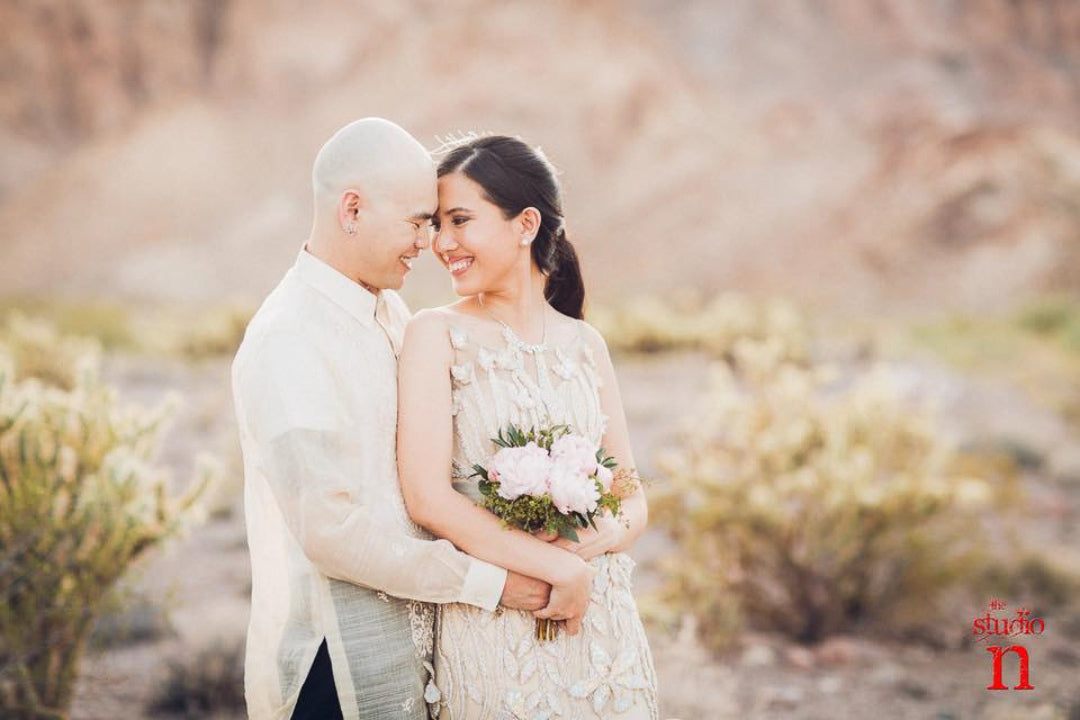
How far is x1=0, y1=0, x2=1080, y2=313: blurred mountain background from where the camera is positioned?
2895 centimetres

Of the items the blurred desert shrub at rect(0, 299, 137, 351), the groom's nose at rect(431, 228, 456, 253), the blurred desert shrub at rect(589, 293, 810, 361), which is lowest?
the groom's nose at rect(431, 228, 456, 253)

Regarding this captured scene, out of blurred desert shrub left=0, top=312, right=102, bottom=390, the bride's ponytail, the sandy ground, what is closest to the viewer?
the bride's ponytail

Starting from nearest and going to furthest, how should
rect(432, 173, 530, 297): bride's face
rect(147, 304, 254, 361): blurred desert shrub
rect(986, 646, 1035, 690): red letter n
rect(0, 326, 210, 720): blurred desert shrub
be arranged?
rect(432, 173, 530, 297): bride's face → rect(0, 326, 210, 720): blurred desert shrub → rect(986, 646, 1035, 690): red letter n → rect(147, 304, 254, 361): blurred desert shrub

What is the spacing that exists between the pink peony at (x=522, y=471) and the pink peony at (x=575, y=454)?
0.03m

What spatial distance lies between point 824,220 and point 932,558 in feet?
81.7

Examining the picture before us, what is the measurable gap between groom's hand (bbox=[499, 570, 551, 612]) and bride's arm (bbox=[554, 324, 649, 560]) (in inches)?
10.4

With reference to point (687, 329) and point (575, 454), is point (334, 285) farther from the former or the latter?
point (687, 329)

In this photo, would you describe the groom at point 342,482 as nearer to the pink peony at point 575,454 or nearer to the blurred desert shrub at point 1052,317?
the pink peony at point 575,454

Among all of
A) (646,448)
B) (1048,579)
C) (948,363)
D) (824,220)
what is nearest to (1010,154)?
(824,220)

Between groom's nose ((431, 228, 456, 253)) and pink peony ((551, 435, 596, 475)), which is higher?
groom's nose ((431, 228, 456, 253))

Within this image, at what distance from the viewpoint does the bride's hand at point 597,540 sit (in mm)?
2715

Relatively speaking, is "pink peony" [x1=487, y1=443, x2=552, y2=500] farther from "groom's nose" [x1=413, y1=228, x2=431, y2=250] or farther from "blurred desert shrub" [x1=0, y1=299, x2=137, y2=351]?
"blurred desert shrub" [x1=0, y1=299, x2=137, y2=351]

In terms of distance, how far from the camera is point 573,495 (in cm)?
248

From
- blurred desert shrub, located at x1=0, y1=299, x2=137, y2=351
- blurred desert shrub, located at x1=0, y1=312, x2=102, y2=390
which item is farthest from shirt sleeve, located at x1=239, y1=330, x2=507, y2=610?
blurred desert shrub, located at x1=0, y1=299, x2=137, y2=351
